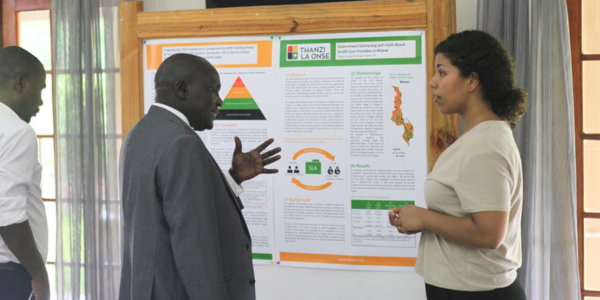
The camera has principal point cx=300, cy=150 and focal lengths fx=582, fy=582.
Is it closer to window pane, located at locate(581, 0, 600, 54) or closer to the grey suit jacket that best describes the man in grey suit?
the grey suit jacket

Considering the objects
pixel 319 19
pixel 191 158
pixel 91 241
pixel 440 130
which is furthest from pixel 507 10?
pixel 91 241

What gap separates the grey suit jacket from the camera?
1536 millimetres

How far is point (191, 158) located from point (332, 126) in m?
1.26

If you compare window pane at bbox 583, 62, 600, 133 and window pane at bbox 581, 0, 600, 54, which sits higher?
window pane at bbox 581, 0, 600, 54

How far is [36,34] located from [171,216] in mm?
2576

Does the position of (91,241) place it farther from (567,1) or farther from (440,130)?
(567,1)

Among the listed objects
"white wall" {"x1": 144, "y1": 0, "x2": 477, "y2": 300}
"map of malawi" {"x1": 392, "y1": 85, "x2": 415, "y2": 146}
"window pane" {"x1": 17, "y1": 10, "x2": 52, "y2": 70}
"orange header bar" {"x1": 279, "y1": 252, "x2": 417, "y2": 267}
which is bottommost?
"white wall" {"x1": 144, "y1": 0, "x2": 477, "y2": 300}

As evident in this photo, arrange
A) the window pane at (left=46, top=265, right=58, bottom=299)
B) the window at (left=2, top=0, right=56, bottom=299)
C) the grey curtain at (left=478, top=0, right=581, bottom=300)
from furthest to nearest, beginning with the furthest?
the window at (left=2, top=0, right=56, bottom=299) → the window pane at (left=46, top=265, right=58, bottom=299) → the grey curtain at (left=478, top=0, right=581, bottom=300)

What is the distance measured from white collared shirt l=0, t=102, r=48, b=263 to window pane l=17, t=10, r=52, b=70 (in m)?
1.66

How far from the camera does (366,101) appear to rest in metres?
2.69

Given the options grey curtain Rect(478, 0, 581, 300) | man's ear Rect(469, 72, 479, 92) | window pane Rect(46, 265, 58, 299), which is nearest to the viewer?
man's ear Rect(469, 72, 479, 92)

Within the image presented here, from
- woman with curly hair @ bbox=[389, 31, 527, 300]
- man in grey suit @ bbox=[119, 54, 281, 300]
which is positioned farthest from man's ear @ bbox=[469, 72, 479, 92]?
man in grey suit @ bbox=[119, 54, 281, 300]

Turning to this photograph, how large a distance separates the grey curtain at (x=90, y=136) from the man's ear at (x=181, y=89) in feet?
5.22

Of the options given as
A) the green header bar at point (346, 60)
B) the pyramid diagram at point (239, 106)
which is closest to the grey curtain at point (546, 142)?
the green header bar at point (346, 60)
